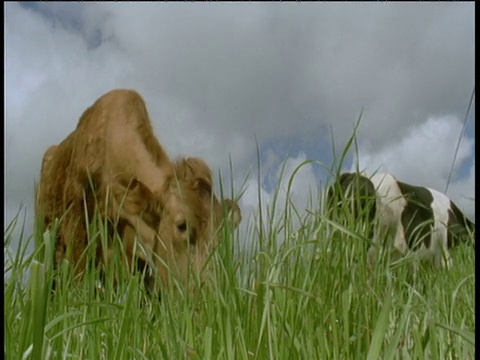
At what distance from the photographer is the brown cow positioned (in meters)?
4.26

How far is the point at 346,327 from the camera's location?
1183 mm

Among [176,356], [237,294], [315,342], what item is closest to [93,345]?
[176,356]

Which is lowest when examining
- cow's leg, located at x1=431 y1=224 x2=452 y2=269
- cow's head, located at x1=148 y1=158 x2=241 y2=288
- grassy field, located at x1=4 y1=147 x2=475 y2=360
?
grassy field, located at x1=4 y1=147 x2=475 y2=360

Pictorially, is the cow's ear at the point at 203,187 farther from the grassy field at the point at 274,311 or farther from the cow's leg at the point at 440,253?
the grassy field at the point at 274,311

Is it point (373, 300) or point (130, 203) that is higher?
point (130, 203)

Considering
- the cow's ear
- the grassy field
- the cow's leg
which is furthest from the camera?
the cow's ear

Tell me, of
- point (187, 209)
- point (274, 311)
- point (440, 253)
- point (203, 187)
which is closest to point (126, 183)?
point (203, 187)

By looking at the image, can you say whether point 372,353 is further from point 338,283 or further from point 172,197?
point 172,197

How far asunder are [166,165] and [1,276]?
4.00m

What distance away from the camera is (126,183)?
4781 mm

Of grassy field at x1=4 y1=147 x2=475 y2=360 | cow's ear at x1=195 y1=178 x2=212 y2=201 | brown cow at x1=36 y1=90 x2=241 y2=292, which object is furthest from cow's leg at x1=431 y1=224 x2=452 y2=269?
cow's ear at x1=195 y1=178 x2=212 y2=201

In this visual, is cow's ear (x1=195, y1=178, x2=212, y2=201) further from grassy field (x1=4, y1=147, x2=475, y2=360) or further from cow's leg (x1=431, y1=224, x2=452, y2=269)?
grassy field (x1=4, y1=147, x2=475, y2=360)

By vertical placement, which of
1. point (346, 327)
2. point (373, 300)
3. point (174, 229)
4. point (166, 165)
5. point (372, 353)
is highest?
point (166, 165)

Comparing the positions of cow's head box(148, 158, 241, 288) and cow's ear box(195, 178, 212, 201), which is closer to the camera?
cow's head box(148, 158, 241, 288)
